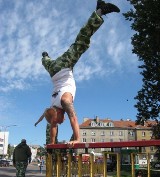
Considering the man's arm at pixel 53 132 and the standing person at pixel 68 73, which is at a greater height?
the standing person at pixel 68 73

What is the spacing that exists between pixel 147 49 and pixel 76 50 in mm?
18694

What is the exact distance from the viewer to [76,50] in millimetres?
4672

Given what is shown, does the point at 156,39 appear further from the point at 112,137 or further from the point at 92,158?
the point at 112,137

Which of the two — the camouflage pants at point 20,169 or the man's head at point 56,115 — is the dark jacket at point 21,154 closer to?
the camouflage pants at point 20,169

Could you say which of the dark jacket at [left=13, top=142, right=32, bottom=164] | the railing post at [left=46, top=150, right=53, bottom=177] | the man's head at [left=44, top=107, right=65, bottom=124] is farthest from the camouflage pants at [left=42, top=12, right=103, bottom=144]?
the dark jacket at [left=13, top=142, right=32, bottom=164]

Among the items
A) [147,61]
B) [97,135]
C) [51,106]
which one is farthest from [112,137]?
[51,106]

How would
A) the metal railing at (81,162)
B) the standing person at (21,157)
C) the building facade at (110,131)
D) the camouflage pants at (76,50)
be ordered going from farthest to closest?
the building facade at (110,131) → the standing person at (21,157) → the camouflage pants at (76,50) → the metal railing at (81,162)

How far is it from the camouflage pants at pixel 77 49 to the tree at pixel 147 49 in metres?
17.5

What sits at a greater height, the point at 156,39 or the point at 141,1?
the point at 141,1

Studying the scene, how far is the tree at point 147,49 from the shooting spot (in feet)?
71.2

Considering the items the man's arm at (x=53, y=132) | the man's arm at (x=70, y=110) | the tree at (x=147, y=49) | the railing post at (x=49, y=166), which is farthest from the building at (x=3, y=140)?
the railing post at (x=49, y=166)

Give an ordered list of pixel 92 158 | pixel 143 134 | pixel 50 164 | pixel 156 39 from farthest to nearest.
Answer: pixel 143 134 < pixel 156 39 < pixel 50 164 < pixel 92 158

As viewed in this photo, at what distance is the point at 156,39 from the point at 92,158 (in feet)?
61.1

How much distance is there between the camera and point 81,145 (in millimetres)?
3941
